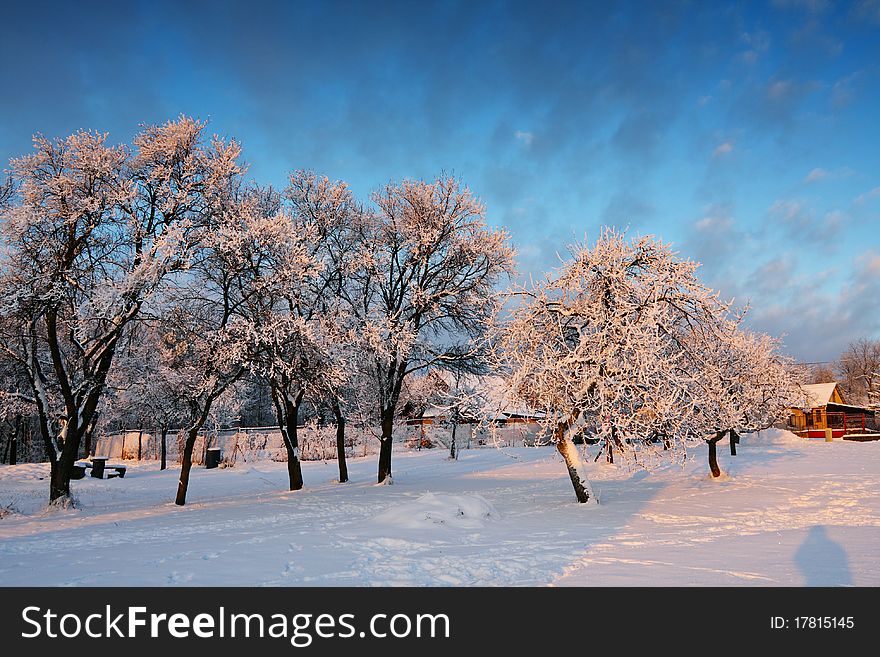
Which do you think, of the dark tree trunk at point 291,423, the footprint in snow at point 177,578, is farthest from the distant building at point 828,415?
the footprint in snow at point 177,578

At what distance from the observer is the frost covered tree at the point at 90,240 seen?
15336 mm

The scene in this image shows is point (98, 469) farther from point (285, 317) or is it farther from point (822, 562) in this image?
point (822, 562)

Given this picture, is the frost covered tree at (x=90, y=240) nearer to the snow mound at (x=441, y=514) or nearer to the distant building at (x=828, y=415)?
the snow mound at (x=441, y=514)

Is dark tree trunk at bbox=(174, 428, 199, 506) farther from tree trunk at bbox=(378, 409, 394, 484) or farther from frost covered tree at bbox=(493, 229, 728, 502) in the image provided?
frost covered tree at bbox=(493, 229, 728, 502)

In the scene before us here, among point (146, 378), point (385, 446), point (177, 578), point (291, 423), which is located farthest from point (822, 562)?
point (146, 378)

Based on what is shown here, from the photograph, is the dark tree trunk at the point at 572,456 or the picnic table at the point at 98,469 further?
the picnic table at the point at 98,469

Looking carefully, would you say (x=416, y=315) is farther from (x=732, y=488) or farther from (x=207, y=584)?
(x=207, y=584)

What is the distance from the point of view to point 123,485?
27.7 m

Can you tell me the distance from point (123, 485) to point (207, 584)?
24.2 m

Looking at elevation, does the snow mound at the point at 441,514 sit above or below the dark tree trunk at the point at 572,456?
below

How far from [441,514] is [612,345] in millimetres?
5218

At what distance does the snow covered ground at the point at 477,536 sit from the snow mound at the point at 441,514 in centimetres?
4
